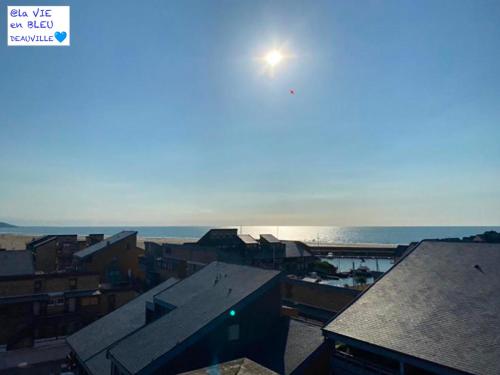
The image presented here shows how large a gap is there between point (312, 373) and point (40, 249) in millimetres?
59361

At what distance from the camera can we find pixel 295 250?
7312cm

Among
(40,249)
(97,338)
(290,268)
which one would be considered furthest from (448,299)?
(40,249)

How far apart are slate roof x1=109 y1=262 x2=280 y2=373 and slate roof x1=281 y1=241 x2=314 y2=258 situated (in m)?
45.4

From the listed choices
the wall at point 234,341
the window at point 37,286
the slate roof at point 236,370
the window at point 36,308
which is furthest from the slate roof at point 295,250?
the slate roof at point 236,370

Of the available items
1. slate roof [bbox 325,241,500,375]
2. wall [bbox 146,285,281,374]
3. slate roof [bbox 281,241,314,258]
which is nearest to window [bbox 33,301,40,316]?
wall [bbox 146,285,281,374]

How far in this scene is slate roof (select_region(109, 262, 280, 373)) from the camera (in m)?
17.3

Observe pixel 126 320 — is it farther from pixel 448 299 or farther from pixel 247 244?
pixel 247 244

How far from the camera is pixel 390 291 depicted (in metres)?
19.8

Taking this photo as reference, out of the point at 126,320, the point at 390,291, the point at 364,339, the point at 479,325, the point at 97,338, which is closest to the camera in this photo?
the point at 479,325

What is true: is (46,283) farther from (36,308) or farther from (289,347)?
(289,347)

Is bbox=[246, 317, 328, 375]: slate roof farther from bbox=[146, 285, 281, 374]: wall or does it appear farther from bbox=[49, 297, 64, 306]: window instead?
bbox=[49, 297, 64, 306]: window

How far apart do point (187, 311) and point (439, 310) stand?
44.7 feet

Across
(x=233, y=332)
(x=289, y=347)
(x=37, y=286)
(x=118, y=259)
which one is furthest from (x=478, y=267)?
(x=118, y=259)

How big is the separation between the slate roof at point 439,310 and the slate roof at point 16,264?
40.7 metres
